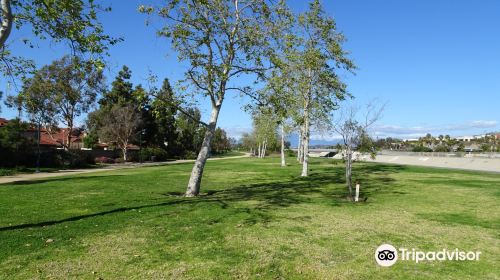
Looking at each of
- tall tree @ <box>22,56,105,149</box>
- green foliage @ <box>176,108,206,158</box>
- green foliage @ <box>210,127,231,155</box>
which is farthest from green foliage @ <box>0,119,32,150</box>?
green foliage @ <box>210,127,231,155</box>

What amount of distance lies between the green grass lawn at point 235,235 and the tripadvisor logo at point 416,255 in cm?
19

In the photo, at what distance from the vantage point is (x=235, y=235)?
962 centimetres

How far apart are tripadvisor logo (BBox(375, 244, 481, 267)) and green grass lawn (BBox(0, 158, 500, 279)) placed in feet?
0.63

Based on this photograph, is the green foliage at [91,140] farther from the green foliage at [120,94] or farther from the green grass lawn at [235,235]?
the green grass lawn at [235,235]

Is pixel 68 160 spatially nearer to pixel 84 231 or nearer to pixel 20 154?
pixel 20 154

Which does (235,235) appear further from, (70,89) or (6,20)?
(70,89)

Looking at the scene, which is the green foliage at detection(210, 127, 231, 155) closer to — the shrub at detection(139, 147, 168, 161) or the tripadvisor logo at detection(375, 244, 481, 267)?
the shrub at detection(139, 147, 168, 161)

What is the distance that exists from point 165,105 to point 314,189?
890cm

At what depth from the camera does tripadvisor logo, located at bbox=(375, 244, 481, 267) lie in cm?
791

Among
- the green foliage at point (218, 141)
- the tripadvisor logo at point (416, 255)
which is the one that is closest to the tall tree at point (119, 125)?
the green foliage at point (218, 141)

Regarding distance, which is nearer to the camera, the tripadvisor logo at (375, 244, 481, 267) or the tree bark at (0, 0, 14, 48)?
the tripadvisor logo at (375, 244, 481, 267)

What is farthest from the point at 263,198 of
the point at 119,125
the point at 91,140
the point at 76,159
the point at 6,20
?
the point at 91,140

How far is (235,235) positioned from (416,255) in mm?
4070

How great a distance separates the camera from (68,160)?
47.3 metres
